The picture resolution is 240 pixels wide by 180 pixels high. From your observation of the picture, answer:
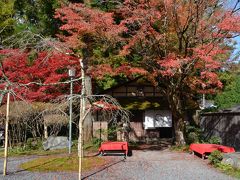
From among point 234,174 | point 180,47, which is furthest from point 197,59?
point 234,174

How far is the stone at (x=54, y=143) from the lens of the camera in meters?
16.8

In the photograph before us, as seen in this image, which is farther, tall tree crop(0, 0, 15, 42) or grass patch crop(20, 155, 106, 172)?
tall tree crop(0, 0, 15, 42)

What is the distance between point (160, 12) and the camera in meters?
14.6

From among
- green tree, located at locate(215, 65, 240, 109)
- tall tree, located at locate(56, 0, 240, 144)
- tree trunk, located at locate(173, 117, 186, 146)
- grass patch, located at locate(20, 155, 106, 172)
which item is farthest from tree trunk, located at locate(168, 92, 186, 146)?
green tree, located at locate(215, 65, 240, 109)

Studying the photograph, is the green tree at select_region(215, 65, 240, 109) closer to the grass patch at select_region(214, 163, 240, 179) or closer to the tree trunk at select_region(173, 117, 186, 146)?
the tree trunk at select_region(173, 117, 186, 146)

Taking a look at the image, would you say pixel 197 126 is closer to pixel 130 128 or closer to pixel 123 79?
pixel 130 128

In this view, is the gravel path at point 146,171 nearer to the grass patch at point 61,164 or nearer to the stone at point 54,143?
the grass patch at point 61,164

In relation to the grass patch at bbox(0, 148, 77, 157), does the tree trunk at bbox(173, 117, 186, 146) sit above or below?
above

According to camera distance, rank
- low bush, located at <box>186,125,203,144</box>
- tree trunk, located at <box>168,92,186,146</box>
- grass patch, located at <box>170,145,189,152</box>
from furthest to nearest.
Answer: low bush, located at <box>186,125,203,144</box> → tree trunk, located at <box>168,92,186,146</box> → grass patch, located at <box>170,145,189,152</box>

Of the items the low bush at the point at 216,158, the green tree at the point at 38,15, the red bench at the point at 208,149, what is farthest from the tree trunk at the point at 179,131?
the green tree at the point at 38,15

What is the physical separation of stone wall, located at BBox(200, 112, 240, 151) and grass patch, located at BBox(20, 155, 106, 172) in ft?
22.3

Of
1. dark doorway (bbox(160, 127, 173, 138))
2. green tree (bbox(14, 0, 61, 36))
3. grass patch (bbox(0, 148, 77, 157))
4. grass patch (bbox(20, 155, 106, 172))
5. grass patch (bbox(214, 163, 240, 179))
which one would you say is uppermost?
green tree (bbox(14, 0, 61, 36))

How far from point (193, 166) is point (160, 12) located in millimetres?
6789

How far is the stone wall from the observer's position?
15.7 meters
